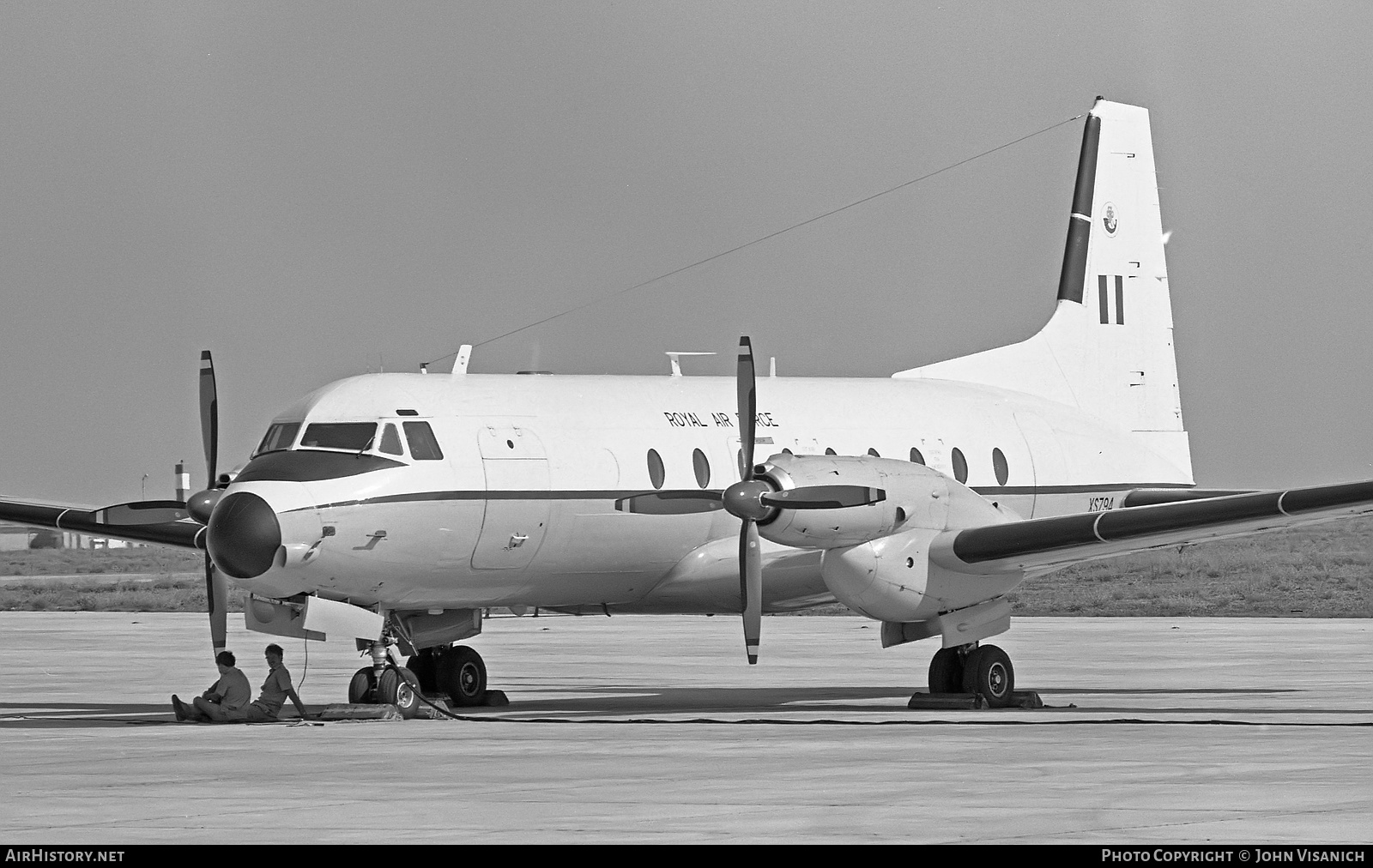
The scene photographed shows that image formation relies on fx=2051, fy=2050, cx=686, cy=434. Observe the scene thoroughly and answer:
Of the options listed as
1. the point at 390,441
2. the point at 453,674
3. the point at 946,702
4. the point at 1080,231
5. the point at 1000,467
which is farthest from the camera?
the point at 1080,231

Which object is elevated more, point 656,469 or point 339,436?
point 339,436

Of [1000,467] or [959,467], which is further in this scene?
[1000,467]

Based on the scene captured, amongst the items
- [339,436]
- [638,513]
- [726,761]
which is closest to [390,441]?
[339,436]

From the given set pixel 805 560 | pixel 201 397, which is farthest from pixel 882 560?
pixel 201 397

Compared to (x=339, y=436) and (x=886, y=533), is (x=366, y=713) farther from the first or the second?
(x=886, y=533)

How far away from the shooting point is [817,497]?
18141 mm

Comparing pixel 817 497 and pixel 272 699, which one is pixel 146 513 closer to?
pixel 272 699

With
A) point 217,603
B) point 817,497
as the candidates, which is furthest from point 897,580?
point 217,603

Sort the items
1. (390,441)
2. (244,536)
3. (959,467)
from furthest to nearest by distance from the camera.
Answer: (959,467)
(390,441)
(244,536)

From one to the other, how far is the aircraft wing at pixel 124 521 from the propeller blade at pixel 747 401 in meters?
5.30

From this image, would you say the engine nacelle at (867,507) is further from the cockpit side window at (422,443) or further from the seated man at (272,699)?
the seated man at (272,699)

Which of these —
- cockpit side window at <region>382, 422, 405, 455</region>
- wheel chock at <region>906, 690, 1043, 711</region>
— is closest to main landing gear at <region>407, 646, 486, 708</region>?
cockpit side window at <region>382, 422, 405, 455</region>

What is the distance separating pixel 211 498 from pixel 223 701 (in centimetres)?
193

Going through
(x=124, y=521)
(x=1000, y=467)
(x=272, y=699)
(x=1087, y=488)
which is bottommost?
(x=272, y=699)
